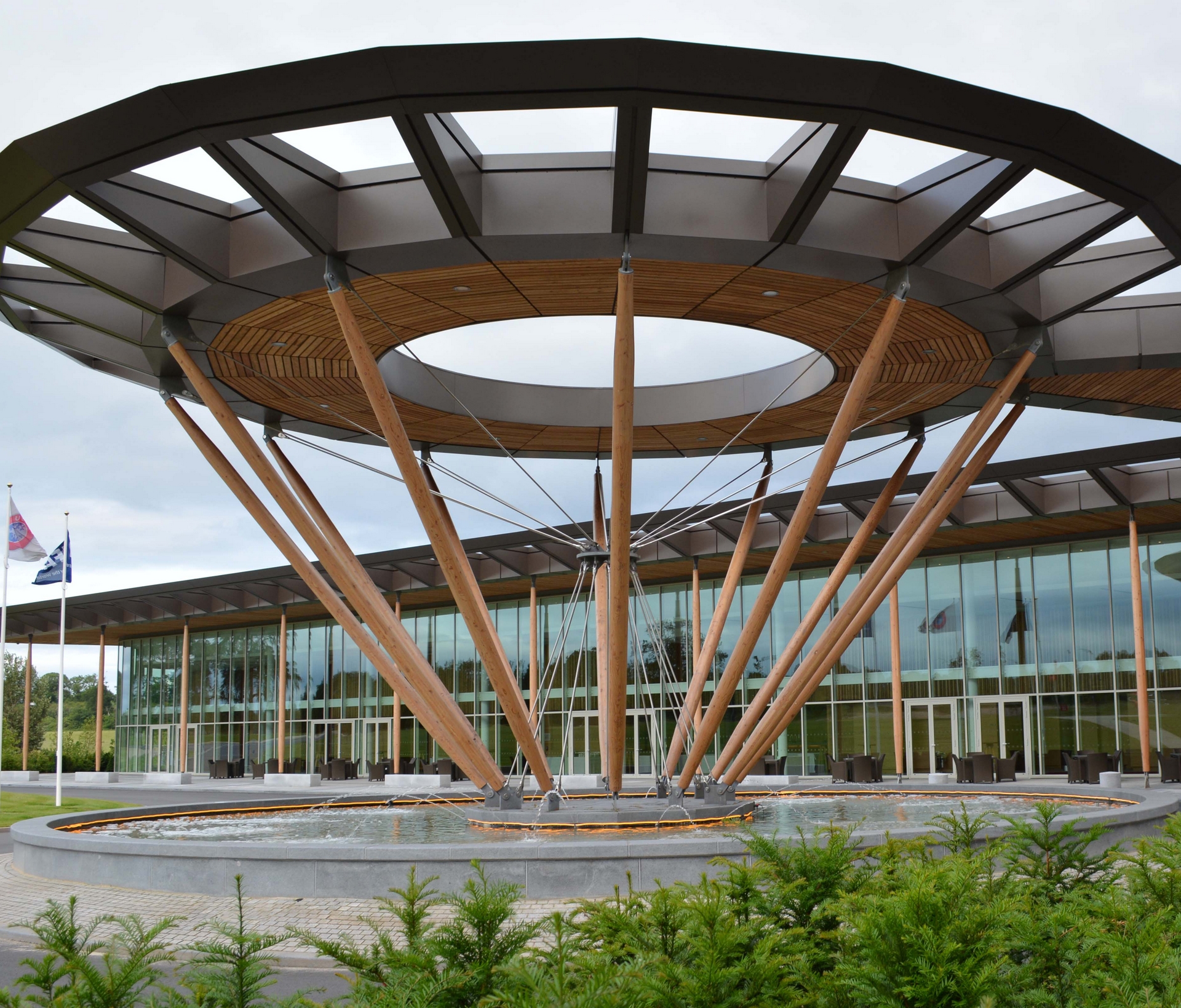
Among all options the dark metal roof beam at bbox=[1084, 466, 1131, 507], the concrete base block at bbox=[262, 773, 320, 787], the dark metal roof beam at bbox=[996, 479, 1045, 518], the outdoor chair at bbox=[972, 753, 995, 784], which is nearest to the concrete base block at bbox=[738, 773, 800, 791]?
the outdoor chair at bbox=[972, 753, 995, 784]

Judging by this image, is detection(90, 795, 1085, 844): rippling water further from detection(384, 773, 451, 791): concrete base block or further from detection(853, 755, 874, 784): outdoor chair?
detection(384, 773, 451, 791): concrete base block

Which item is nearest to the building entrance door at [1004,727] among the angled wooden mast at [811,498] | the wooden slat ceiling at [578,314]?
the wooden slat ceiling at [578,314]

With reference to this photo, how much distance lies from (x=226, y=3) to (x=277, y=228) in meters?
3.46

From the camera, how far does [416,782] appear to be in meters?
31.8

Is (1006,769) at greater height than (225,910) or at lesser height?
lesser

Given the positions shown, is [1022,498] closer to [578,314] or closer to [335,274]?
[578,314]

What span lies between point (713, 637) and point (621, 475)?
7072 millimetres

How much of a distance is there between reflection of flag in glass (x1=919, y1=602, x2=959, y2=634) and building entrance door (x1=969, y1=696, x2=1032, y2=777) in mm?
2044

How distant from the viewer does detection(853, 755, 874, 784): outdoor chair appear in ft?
91.8

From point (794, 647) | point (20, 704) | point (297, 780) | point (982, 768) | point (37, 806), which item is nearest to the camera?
point (794, 647)

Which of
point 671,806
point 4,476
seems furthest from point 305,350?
point 4,476

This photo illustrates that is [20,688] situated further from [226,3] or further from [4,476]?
[226,3]

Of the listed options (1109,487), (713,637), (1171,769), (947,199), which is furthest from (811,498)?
(1171,769)

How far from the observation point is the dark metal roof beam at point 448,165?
1016 centimetres
